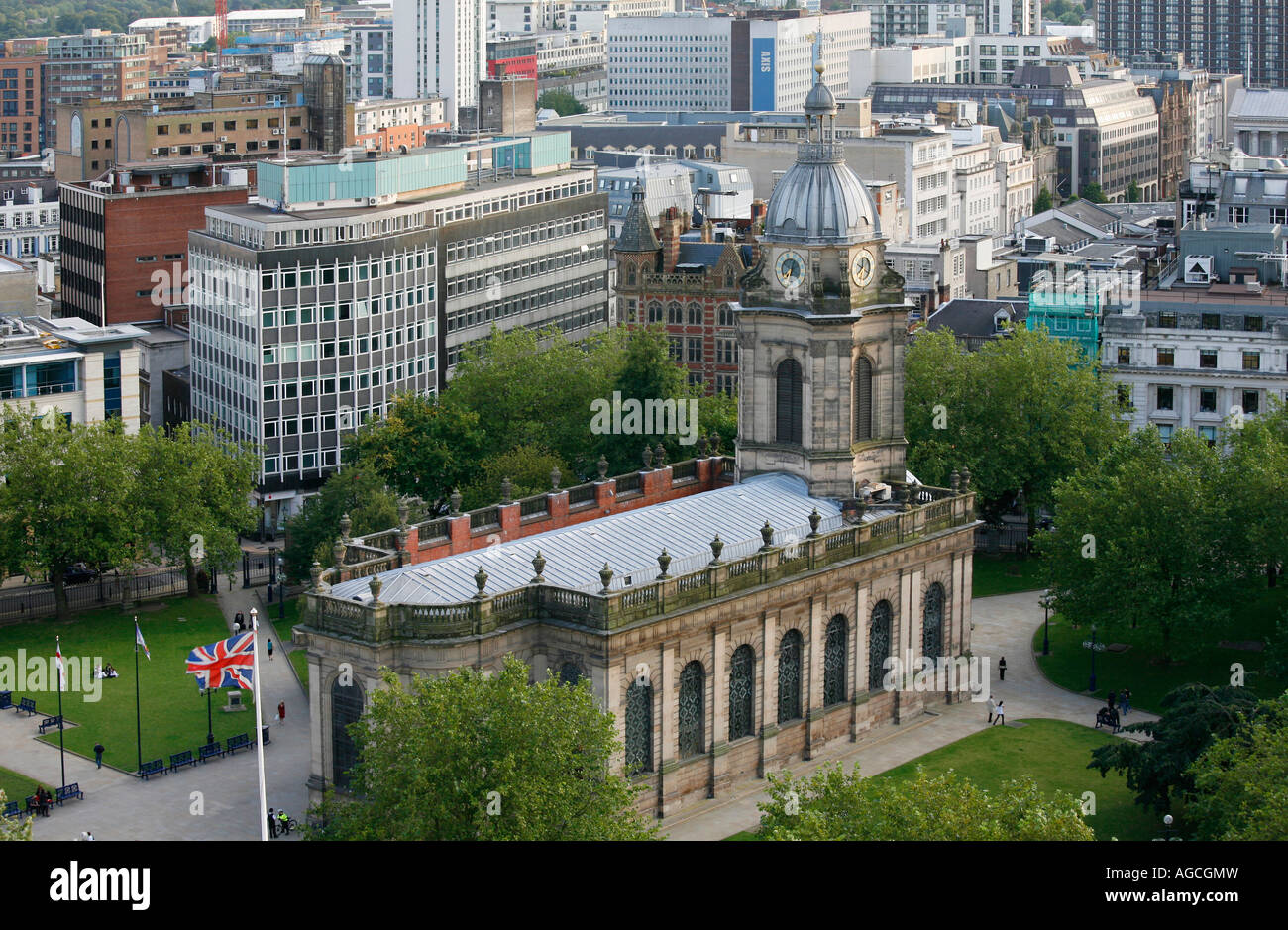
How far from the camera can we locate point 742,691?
284ft

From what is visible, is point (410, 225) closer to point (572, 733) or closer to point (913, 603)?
point (913, 603)

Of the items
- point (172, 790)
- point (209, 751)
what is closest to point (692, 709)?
point (209, 751)

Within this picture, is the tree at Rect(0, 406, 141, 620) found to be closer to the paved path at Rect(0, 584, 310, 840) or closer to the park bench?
the paved path at Rect(0, 584, 310, 840)

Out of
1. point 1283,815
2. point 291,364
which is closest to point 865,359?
point 1283,815

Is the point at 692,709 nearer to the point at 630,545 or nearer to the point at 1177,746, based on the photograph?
the point at 630,545

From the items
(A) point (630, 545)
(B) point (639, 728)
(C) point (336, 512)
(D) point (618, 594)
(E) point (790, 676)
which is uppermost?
(A) point (630, 545)

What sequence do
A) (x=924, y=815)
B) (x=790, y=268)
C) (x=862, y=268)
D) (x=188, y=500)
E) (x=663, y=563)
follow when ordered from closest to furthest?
1. (x=924, y=815)
2. (x=663, y=563)
3. (x=862, y=268)
4. (x=790, y=268)
5. (x=188, y=500)

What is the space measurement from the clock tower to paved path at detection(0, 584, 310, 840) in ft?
80.5

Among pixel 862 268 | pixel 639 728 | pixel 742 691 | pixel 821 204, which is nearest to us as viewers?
pixel 639 728

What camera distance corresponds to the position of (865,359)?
9600cm

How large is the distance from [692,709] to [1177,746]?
18.7m

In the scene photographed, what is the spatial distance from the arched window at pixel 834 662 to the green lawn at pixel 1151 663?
15.1m

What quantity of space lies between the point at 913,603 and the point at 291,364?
57511mm
